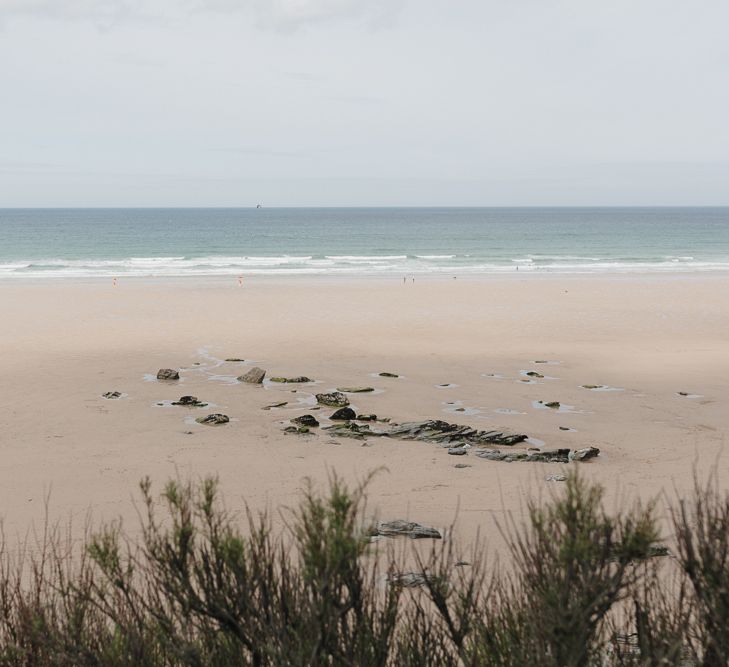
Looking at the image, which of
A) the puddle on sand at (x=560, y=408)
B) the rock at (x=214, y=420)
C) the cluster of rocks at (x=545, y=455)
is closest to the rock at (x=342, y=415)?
the rock at (x=214, y=420)

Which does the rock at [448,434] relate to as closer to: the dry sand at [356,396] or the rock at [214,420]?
the dry sand at [356,396]

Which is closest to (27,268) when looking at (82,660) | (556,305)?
(556,305)

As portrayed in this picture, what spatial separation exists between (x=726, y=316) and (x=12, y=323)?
23.8 m

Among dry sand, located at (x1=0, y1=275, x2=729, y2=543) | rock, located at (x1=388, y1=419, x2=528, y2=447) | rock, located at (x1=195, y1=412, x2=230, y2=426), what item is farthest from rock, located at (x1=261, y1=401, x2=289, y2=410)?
rock, located at (x1=388, y1=419, x2=528, y2=447)

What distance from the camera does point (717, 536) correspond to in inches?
165

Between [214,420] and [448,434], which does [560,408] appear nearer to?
[448,434]

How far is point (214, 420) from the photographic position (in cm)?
1328

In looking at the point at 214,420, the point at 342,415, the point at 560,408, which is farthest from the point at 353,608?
the point at 560,408

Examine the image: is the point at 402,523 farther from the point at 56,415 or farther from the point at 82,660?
the point at 56,415

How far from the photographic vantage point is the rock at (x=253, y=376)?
53.7 feet

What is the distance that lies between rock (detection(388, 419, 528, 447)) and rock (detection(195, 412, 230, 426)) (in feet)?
9.27

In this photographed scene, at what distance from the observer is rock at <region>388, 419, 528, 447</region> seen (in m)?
12.2

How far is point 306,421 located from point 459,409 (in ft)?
9.96

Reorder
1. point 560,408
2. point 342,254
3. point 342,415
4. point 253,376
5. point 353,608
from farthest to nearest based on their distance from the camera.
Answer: point 342,254 → point 253,376 → point 560,408 → point 342,415 → point 353,608
